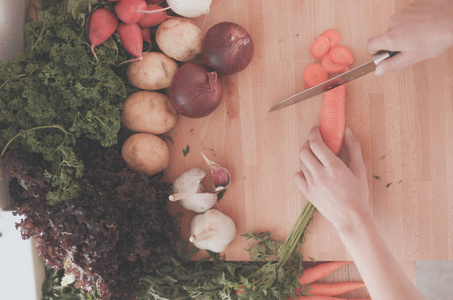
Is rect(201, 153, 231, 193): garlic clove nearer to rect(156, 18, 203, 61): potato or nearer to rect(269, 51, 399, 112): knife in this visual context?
rect(269, 51, 399, 112): knife

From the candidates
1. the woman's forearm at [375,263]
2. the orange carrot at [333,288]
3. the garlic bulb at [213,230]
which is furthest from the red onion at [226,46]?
the orange carrot at [333,288]

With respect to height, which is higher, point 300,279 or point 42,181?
point 42,181

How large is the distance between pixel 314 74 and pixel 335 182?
37 cm

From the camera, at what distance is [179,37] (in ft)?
3.83

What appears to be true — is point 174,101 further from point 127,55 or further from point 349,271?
point 349,271

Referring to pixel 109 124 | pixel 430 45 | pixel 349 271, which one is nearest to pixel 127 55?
pixel 109 124

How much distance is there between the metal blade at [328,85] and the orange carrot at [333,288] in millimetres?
747

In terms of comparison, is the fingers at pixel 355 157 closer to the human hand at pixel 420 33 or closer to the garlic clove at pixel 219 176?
the human hand at pixel 420 33

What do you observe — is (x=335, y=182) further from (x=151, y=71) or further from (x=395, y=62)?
(x=151, y=71)

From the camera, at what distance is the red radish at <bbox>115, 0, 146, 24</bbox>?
A: 1.10m

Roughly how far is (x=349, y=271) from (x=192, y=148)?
0.82m

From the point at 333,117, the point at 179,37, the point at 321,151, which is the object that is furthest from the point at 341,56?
the point at 179,37

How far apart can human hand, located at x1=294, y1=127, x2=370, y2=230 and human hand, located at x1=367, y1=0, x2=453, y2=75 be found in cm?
34

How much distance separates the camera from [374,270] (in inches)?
42.8
